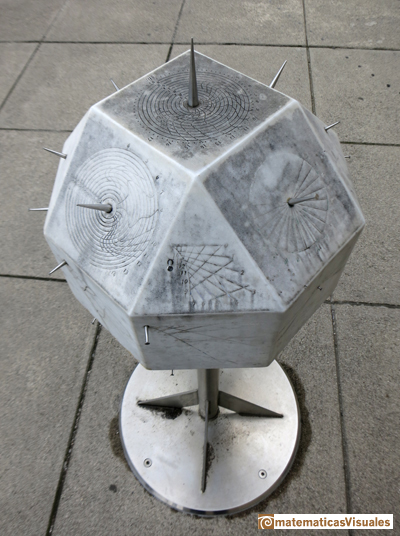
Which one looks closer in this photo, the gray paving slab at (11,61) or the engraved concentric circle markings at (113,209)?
the engraved concentric circle markings at (113,209)

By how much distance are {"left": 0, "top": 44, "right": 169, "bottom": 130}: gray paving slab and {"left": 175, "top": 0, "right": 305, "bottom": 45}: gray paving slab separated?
1.97 ft

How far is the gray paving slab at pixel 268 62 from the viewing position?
476 cm

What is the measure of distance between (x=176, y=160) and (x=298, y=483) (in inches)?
82.3

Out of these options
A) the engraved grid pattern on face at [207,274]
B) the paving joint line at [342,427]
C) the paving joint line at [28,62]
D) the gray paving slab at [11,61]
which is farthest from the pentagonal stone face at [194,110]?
the gray paving slab at [11,61]

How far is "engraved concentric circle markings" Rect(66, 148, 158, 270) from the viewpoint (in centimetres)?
146

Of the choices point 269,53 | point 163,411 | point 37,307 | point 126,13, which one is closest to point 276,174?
point 163,411

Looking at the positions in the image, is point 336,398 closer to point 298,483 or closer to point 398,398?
point 398,398

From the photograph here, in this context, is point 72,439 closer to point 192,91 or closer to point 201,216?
point 201,216

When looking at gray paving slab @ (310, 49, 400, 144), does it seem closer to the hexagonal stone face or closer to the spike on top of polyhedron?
the hexagonal stone face

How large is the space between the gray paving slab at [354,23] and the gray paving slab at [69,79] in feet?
6.75

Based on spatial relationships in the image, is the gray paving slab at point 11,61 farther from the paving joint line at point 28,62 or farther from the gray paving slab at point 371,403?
the gray paving slab at point 371,403

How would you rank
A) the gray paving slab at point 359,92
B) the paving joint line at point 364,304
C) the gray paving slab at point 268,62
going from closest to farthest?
the paving joint line at point 364,304 < the gray paving slab at point 359,92 < the gray paving slab at point 268,62

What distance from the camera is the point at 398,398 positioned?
2.77 meters

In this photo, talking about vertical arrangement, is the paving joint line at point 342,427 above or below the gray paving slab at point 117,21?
below
